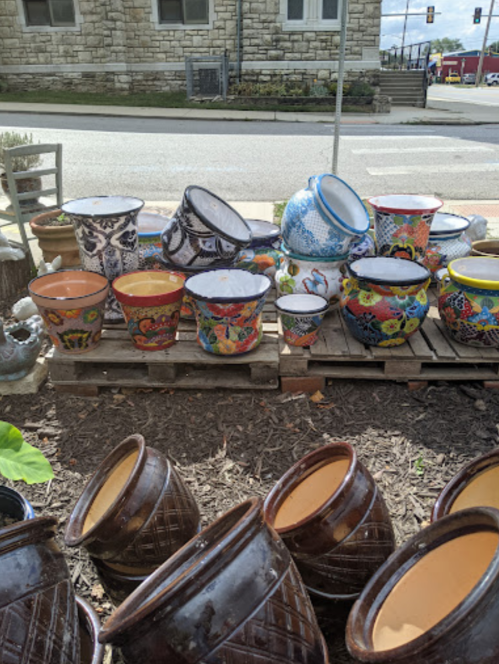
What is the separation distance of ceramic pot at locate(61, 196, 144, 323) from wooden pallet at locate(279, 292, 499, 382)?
1034 millimetres

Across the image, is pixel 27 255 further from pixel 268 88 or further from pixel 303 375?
pixel 268 88

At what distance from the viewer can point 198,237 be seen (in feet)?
10.1

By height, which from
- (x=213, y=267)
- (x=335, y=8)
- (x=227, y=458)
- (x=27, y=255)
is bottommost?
(x=227, y=458)

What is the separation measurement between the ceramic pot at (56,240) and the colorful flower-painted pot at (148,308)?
4.51ft

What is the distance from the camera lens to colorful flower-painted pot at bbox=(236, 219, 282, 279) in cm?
350

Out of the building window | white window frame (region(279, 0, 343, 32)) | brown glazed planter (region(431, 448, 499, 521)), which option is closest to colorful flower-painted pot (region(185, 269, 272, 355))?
brown glazed planter (region(431, 448, 499, 521))

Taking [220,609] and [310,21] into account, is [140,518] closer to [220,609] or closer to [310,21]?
[220,609]

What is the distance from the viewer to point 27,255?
423 cm

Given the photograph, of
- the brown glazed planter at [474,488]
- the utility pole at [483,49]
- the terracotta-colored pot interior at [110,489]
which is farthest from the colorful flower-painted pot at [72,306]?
the utility pole at [483,49]

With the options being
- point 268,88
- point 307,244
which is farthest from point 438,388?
point 268,88

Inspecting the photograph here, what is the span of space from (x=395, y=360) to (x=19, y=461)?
2.06 meters

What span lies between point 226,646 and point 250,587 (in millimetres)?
123

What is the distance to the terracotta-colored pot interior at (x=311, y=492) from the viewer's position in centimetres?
171

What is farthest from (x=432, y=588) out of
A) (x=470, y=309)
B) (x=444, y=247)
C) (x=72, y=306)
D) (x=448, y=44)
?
(x=448, y=44)
